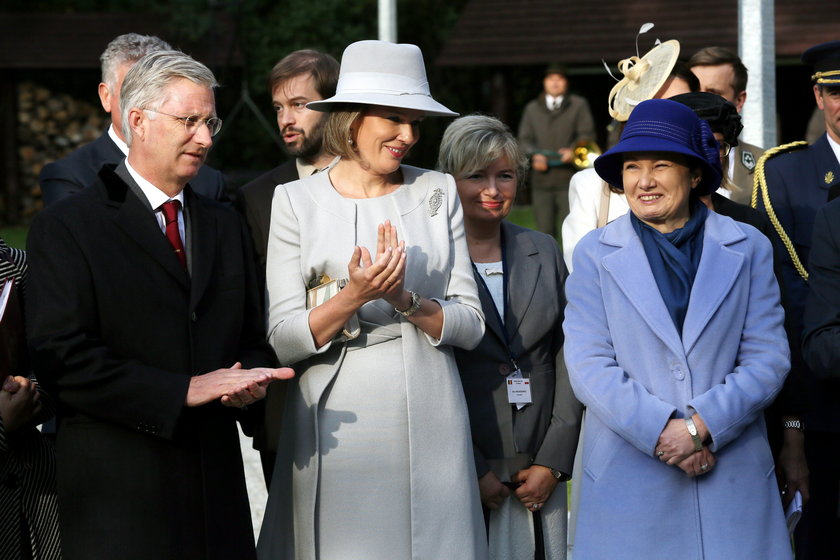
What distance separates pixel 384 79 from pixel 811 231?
6.14ft

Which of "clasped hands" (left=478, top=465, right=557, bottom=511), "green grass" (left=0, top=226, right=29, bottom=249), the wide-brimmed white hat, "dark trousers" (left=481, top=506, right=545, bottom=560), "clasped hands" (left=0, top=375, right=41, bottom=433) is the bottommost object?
"green grass" (left=0, top=226, right=29, bottom=249)

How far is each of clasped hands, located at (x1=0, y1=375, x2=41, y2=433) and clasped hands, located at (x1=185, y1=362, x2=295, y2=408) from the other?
64 cm

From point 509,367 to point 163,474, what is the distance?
55.1 inches

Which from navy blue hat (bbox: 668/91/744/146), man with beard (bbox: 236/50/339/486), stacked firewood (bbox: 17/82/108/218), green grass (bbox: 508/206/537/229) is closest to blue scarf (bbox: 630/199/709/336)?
navy blue hat (bbox: 668/91/744/146)

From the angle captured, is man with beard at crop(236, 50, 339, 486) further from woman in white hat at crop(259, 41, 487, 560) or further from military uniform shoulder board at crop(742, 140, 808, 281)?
military uniform shoulder board at crop(742, 140, 808, 281)

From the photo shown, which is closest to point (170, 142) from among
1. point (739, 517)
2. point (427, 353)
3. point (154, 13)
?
point (427, 353)

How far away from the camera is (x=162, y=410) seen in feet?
11.8

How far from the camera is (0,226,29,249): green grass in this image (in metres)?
20.2

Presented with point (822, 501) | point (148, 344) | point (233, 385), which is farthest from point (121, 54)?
point (822, 501)

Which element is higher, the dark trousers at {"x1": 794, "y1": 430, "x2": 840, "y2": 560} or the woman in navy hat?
the woman in navy hat

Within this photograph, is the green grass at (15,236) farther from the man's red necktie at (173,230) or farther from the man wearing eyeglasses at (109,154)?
the man's red necktie at (173,230)

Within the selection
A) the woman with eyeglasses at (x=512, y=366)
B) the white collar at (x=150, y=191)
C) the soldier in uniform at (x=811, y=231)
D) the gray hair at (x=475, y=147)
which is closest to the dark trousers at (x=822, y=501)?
the soldier in uniform at (x=811, y=231)

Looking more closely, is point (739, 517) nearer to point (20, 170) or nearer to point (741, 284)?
point (741, 284)

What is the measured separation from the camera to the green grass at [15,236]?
2016 centimetres
